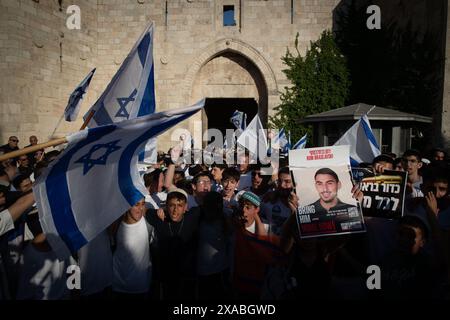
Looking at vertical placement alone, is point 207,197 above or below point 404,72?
below

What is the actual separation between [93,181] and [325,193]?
1.76 meters

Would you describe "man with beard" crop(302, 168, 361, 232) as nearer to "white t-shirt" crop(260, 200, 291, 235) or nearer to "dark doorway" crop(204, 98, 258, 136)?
"white t-shirt" crop(260, 200, 291, 235)

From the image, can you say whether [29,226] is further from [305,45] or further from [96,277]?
[305,45]

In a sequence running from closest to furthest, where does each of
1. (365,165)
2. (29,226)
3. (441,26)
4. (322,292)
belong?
(322,292), (29,226), (365,165), (441,26)

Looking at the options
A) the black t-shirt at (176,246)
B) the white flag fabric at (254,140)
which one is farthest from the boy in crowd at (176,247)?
the white flag fabric at (254,140)

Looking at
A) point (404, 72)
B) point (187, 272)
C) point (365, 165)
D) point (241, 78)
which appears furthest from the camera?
point (241, 78)

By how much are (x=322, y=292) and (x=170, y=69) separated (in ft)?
51.6

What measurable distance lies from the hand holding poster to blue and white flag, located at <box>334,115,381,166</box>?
3.04m

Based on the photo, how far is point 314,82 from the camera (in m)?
16.6

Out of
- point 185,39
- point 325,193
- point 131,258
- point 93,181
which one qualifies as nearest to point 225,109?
point 185,39

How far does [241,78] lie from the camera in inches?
704

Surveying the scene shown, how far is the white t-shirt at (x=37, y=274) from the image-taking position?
294 centimetres
